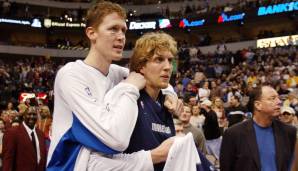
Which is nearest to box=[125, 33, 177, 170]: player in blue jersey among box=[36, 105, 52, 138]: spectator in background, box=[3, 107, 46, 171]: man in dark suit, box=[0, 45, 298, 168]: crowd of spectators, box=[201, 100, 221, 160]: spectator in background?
box=[0, 45, 298, 168]: crowd of spectators

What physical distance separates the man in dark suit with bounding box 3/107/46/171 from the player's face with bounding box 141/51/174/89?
4.04 meters

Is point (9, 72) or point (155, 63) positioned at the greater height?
point (155, 63)

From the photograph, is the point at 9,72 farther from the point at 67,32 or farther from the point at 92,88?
the point at 92,88

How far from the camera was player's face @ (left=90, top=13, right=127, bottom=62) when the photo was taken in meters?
2.31

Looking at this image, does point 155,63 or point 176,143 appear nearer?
point 176,143

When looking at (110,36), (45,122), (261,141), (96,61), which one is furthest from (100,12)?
(45,122)

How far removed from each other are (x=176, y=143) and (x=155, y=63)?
413 millimetres

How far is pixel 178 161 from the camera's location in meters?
2.19

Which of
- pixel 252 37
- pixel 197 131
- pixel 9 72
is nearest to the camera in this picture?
pixel 197 131

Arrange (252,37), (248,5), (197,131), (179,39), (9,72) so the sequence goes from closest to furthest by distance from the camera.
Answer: (197,131)
(9,72)
(248,5)
(252,37)
(179,39)

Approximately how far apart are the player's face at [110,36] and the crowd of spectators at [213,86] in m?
3.82

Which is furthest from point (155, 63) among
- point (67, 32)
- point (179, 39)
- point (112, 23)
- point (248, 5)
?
point (67, 32)

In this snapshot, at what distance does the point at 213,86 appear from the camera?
1487 centimetres

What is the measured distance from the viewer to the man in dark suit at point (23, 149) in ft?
19.5
